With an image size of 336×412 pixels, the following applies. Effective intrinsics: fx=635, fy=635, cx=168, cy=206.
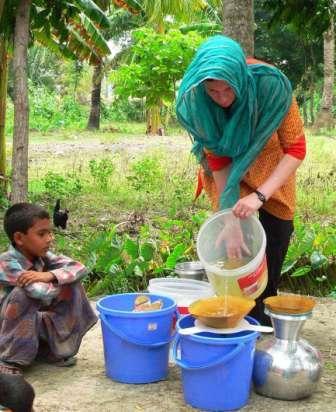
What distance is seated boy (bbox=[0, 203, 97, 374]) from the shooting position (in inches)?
113

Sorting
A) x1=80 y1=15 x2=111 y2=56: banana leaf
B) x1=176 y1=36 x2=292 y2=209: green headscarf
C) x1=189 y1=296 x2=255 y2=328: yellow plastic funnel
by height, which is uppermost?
x1=80 y1=15 x2=111 y2=56: banana leaf

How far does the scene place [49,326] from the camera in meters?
3.04

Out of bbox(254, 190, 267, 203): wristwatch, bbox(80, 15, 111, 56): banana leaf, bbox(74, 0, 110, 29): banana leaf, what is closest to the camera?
bbox(254, 190, 267, 203): wristwatch

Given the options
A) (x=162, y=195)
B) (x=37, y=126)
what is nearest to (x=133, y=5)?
(x=162, y=195)

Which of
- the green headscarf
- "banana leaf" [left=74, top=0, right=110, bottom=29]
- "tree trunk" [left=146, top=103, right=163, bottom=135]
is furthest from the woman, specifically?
"tree trunk" [left=146, top=103, right=163, bottom=135]

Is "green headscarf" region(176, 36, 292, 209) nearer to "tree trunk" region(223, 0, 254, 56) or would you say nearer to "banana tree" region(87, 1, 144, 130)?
"tree trunk" region(223, 0, 254, 56)

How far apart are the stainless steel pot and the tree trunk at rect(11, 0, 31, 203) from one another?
122 inches

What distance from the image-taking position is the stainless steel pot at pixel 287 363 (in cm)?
267

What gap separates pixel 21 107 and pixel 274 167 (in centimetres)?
283

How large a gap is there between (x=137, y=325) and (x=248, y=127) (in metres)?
1.01

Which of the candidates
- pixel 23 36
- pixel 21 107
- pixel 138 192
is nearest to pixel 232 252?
pixel 21 107

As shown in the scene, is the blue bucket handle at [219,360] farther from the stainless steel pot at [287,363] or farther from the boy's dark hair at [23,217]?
the boy's dark hair at [23,217]

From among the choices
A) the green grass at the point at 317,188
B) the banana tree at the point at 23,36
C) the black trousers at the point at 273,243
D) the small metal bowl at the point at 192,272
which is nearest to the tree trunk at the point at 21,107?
the banana tree at the point at 23,36

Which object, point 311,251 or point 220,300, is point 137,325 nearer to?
point 220,300
